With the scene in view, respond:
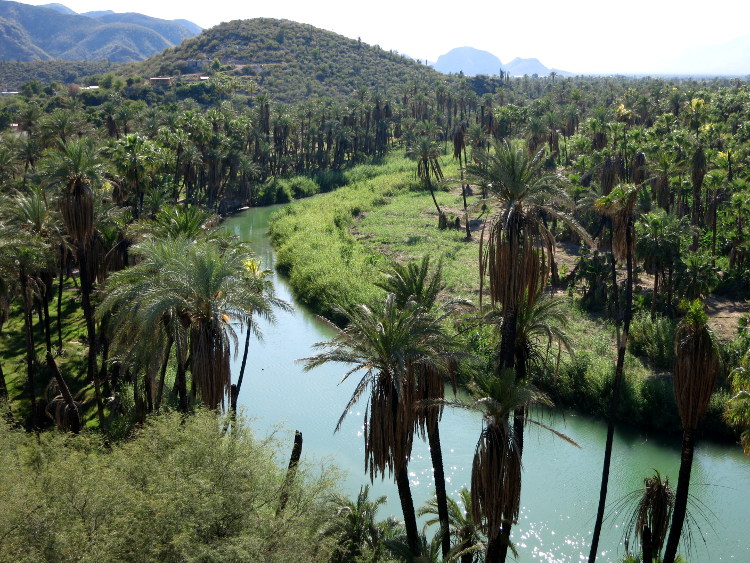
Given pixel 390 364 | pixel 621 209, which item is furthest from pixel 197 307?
pixel 621 209

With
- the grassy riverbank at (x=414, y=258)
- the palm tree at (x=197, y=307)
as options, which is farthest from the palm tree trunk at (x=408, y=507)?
the palm tree at (x=197, y=307)

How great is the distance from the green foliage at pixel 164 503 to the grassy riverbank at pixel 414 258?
6112mm

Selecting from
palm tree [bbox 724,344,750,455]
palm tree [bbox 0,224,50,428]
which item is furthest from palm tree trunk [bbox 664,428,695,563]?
palm tree [bbox 0,224,50,428]

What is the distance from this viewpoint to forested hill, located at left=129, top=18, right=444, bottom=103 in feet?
495

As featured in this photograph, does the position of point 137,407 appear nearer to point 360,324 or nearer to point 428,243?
point 360,324

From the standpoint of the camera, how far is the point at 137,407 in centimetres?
2314

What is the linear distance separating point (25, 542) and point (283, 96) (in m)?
137

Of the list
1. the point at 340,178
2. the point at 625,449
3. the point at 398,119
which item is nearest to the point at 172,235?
the point at 625,449

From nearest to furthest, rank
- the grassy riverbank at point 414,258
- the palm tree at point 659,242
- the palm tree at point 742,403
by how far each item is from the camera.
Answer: the palm tree at point 742,403
the grassy riverbank at point 414,258
the palm tree at point 659,242

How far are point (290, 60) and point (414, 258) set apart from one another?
127 meters

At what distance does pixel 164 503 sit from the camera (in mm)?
13047

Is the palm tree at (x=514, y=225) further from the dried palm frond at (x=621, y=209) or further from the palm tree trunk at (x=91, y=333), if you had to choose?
the palm tree trunk at (x=91, y=333)

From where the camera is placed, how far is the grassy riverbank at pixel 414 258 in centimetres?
2677

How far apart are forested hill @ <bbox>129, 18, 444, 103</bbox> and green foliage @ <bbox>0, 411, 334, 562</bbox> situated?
132447 mm
